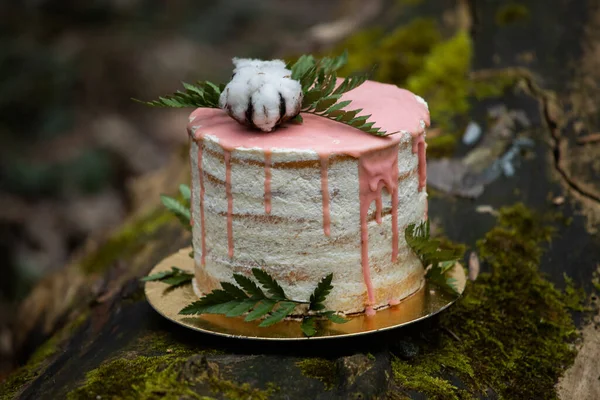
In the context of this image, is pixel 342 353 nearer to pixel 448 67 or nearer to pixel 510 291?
pixel 510 291

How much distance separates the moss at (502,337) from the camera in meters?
2.82

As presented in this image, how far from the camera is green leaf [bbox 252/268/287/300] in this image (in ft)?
8.84

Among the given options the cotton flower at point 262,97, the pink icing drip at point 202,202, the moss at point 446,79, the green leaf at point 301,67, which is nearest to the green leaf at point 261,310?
the pink icing drip at point 202,202

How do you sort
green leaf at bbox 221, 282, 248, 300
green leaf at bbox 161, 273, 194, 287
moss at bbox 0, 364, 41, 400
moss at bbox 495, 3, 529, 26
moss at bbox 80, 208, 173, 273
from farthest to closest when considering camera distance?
moss at bbox 495, 3, 529, 26, moss at bbox 80, 208, 173, 273, green leaf at bbox 161, 273, 194, 287, moss at bbox 0, 364, 41, 400, green leaf at bbox 221, 282, 248, 300

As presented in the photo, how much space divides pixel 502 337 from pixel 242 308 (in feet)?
3.48

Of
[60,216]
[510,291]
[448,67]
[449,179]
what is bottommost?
[60,216]

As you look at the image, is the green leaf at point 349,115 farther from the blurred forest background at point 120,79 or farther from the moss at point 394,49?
the moss at point 394,49

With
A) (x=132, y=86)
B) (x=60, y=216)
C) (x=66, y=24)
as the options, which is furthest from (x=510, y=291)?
(x=66, y=24)

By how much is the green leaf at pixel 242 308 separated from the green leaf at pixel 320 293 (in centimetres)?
20

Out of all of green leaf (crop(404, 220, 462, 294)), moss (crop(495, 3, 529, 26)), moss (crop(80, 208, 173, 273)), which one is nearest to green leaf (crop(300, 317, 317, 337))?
green leaf (crop(404, 220, 462, 294))

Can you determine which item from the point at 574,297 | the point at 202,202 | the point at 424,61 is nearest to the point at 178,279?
the point at 202,202

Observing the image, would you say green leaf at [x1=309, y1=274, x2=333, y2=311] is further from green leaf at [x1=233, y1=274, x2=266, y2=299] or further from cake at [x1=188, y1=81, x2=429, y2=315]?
green leaf at [x1=233, y1=274, x2=266, y2=299]

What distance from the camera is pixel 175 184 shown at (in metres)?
4.96

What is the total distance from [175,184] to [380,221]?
2448 millimetres
